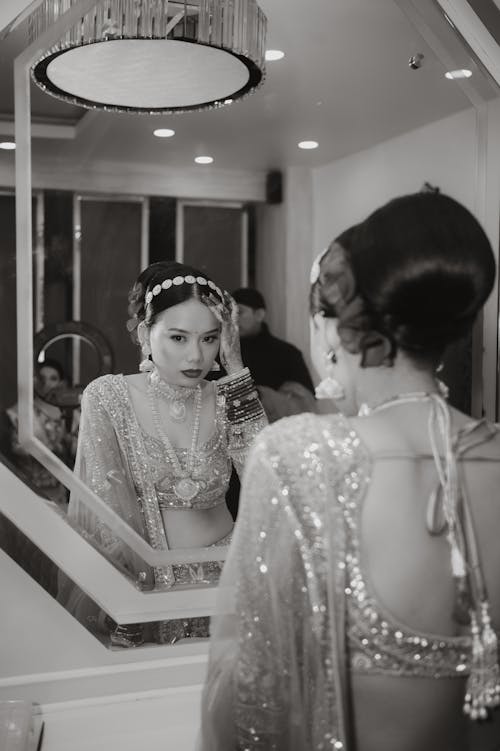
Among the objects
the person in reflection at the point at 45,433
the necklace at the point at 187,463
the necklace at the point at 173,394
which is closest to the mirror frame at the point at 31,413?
the person in reflection at the point at 45,433

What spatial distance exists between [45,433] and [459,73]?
117 cm

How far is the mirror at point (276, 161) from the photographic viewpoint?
1.54 meters

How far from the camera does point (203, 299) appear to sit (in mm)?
1571

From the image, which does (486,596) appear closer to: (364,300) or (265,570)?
(265,570)

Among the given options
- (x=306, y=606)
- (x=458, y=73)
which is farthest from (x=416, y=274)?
(x=458, y=73)

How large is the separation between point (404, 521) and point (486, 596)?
0.45 feet

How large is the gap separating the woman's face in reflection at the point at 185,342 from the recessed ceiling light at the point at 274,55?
521 millimetres

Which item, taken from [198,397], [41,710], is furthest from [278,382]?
[41,710]

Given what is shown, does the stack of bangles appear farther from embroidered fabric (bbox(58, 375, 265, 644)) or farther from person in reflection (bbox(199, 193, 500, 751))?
person in reflection (bbox(199, 193, 500, 751))

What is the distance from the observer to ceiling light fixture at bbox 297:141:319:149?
1658mm

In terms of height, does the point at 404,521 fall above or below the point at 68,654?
above

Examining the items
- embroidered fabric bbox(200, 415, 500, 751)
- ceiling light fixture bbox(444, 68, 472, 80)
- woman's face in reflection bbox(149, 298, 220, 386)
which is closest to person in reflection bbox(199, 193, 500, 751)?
embroidered fabric bbox(200, 415, 500, 751)

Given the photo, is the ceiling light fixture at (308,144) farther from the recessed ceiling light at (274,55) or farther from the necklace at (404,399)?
the necklace at (404,399)

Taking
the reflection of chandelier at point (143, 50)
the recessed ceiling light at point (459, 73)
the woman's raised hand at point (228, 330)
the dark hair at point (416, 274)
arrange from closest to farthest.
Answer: the dark hair at point (416, 274), the reflection of chandelier at point (143, 50), the woman's raised hand at point (228, 330), the recessed ceiling light at point (459, 73)
